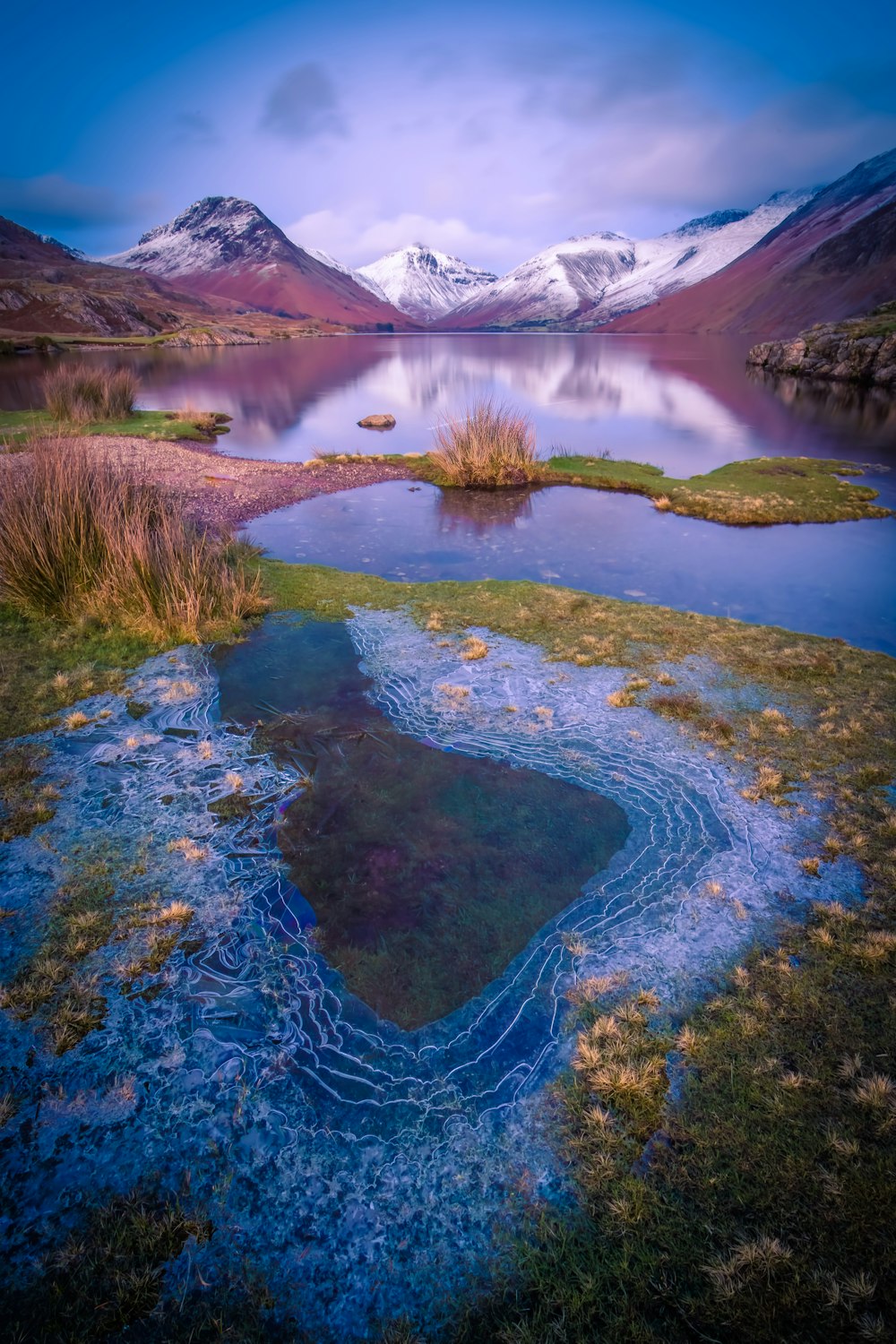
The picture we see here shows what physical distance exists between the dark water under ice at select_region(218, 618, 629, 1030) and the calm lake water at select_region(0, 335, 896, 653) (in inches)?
312

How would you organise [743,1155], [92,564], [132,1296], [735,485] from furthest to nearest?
[735,485] → [92,564] → [743,1155] → [132,1296]

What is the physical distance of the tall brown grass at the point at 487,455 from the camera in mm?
23281

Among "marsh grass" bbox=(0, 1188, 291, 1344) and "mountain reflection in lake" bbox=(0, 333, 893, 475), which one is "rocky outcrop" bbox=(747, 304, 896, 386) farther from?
"marsh grass" bbox=(0, 1188, 291, 1344)

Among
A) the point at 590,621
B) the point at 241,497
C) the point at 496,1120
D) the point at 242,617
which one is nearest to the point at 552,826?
the point at 496,1120

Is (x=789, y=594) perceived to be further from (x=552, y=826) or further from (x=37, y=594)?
(x=37, y=594)

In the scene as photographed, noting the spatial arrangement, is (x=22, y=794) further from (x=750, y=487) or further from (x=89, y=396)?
(x=89, y=396)

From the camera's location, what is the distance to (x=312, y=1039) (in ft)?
14.6

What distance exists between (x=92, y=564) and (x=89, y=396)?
27142mm

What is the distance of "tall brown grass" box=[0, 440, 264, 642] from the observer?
10.6 m

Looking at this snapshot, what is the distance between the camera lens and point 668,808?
6.79 meters

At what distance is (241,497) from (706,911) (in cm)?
1967

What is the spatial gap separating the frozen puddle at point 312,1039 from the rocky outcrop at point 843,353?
6019cm

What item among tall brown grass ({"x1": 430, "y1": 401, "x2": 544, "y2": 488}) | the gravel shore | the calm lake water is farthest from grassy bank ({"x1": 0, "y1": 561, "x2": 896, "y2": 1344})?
tall brown grass ({"x1": 430, "y1": 401, "x2": 544, "y2": 488})

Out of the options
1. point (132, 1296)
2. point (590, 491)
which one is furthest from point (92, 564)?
point (590, 491)
